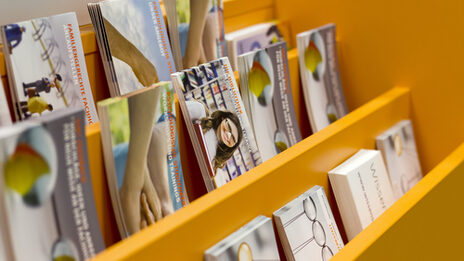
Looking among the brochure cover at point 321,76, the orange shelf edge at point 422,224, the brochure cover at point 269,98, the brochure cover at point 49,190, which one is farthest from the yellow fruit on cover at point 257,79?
the brochure cover at point 49,190

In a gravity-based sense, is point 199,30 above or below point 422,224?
above

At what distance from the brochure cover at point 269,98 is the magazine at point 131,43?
220 mm

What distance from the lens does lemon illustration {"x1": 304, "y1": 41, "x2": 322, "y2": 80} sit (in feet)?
6.03

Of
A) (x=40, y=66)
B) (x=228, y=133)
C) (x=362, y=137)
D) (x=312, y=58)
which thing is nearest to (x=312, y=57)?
(x=312, y=58)

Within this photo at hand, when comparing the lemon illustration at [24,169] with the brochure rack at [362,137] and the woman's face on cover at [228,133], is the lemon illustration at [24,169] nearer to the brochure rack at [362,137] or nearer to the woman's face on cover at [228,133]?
the brochure rack at [362,137]

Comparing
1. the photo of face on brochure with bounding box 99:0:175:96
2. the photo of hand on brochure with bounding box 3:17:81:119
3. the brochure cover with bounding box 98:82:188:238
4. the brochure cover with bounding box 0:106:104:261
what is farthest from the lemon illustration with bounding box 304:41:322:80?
the brochure cover with bounding box 0:106:104:261

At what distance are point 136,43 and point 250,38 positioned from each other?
535mm

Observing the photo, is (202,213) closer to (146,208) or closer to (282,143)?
(146,208)

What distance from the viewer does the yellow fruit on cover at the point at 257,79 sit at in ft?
5.14

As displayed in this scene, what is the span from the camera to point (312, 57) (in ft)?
6.10

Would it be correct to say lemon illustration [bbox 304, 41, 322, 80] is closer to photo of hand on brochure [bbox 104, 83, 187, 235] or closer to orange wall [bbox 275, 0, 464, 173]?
orange wall [bbox 275, 0, 464, 173]

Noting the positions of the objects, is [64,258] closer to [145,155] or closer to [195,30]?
[145,155]

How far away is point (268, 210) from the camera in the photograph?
1.33 metres

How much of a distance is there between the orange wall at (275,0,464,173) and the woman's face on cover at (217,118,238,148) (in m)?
0.76
